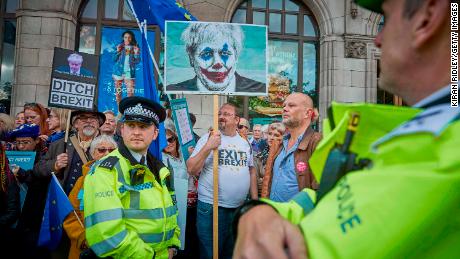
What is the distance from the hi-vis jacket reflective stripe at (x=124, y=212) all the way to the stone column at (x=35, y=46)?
24.4ft

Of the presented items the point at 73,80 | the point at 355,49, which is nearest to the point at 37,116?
the point at 73,80

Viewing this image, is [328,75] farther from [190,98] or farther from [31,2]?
[31,2]

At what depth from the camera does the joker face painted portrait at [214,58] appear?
16.4 ft

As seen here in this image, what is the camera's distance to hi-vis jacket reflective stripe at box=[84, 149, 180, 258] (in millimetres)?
2662

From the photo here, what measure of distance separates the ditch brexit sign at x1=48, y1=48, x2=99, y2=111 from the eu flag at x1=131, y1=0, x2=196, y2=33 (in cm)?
102

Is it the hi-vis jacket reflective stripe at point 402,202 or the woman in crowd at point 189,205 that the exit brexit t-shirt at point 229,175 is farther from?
the hi-vis jacket reflective stripe at point 402,202

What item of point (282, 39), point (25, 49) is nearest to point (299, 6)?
point (282, 39)

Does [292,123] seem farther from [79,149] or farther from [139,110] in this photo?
[79,149]

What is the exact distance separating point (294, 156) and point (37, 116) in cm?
388

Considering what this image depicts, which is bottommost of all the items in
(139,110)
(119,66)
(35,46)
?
(139,110)

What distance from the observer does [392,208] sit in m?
0.73

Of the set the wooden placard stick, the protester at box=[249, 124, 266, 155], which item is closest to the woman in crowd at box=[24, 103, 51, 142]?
the wooden placard stick

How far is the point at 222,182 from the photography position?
4.88m

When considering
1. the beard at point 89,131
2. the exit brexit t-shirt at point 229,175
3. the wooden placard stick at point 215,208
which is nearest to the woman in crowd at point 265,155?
the exit brexit t-shirt at point 229,175
